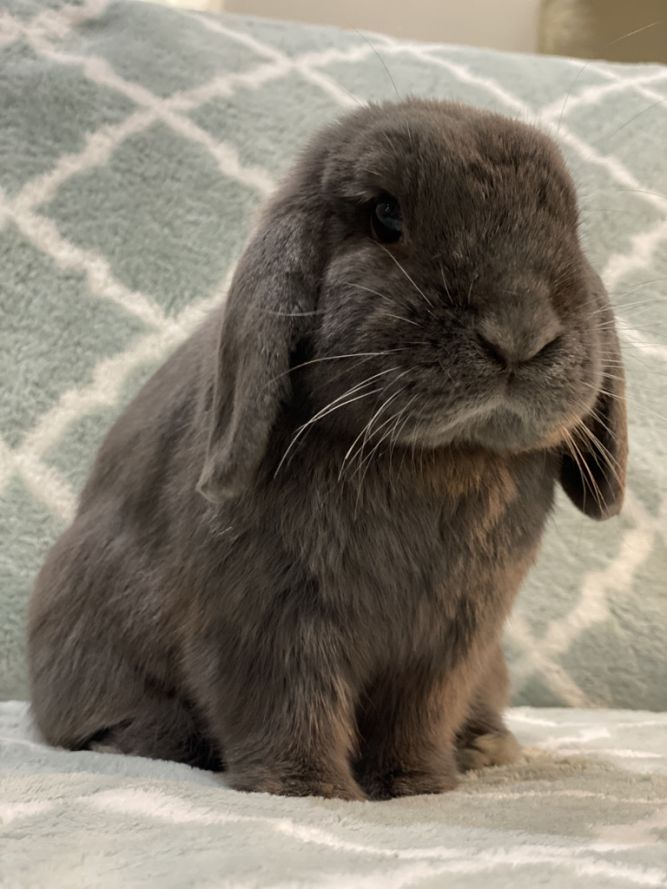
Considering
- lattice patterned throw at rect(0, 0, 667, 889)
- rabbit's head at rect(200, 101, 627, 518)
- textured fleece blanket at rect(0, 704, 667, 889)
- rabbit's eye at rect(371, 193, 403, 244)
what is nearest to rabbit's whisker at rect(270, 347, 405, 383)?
rabbit's head at rect(200, 101, 627, 518)

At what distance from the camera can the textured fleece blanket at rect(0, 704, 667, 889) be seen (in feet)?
2.24

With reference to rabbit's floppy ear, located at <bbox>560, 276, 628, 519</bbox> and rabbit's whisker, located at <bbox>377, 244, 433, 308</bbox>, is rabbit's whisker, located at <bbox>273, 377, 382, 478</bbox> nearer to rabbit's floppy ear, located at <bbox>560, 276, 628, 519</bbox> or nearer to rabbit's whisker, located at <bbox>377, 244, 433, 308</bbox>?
rabbit's whisker, located at <bbox>377, 244, 433, 308</bbox>

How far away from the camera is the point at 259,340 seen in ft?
3.20

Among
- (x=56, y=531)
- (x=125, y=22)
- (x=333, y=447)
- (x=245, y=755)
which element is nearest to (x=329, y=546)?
(x=333, y=447)

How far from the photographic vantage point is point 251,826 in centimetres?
80

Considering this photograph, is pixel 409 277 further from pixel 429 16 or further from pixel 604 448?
pixel 429 16

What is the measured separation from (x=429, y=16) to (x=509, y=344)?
1839 mm

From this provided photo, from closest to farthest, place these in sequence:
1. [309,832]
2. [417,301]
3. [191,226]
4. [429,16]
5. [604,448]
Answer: [309,832], [417,301], [604,448], [191,226], [429,16]

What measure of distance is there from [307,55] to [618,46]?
0.82 meters

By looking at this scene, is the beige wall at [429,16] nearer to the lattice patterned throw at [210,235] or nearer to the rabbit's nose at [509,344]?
the lattice patterned throw at [210,235]

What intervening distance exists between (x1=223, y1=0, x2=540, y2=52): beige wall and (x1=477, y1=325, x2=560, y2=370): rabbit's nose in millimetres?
1791

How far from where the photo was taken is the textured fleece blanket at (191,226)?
1679 mm

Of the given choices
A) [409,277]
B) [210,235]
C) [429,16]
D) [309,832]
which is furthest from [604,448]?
[429,16]

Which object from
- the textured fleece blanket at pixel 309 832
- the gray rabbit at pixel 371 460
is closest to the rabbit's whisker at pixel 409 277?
the gray rabbit at pixel 371 460
